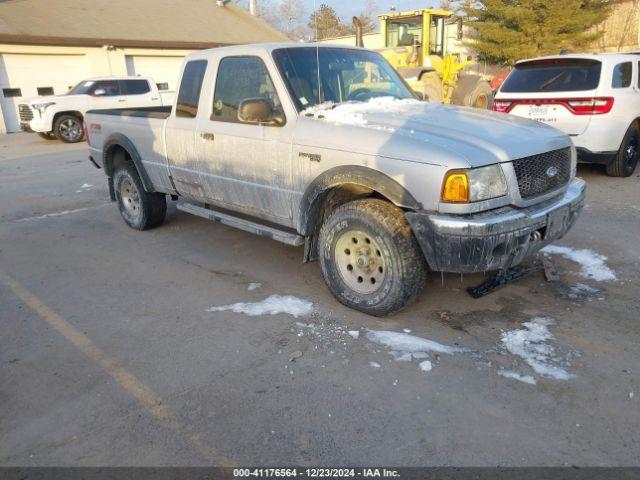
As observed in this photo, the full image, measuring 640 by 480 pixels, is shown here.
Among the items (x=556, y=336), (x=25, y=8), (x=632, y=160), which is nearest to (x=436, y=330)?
(x=556, y=336)

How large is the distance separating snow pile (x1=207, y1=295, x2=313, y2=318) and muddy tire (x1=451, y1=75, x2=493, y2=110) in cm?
1212

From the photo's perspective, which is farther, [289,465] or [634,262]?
[634,262]

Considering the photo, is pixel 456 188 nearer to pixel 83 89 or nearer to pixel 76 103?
pixel 76 103

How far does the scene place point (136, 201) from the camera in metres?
6.41

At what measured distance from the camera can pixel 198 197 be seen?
538 centimetres

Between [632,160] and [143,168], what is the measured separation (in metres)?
7.37

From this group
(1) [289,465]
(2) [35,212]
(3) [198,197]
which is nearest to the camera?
(1) [289,465]

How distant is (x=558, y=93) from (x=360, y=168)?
5.25m

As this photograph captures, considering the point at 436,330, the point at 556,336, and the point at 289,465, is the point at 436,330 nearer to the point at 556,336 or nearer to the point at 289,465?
the point at 556,336

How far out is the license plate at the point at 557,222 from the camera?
146 inches

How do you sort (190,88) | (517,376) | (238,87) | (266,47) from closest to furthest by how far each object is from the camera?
(517,376) < (266,47) < (238,87) < (190,88)

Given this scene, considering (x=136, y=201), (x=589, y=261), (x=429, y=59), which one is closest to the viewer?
(x=589, y=261)

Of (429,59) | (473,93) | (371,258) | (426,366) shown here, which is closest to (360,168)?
(371,258)

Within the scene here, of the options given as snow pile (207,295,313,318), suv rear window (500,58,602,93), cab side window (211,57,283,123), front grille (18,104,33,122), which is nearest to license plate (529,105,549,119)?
suv rear window (500,58,602,93)
